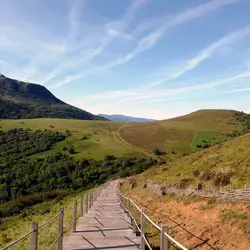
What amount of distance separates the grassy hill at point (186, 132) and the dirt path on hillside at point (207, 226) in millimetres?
106220

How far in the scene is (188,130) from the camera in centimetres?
15262

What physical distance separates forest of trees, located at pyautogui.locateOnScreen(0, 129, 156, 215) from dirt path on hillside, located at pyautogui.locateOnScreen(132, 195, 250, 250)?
3137 inches

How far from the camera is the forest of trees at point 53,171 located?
9950cm

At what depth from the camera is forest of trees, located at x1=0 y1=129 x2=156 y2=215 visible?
99.5m

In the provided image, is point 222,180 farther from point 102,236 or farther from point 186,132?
point 186,132

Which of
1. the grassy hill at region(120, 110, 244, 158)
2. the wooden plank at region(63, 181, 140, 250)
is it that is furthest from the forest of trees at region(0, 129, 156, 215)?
the wooden plank at region(63, 181, 140, 250)

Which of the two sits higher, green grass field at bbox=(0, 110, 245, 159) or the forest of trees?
green grass field at bbox=(0, 110, 245, 159)

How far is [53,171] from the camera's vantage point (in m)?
111

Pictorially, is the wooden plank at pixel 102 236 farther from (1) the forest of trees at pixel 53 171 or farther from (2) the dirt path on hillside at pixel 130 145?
(2) the dirt path on hillside at pixel 130 145

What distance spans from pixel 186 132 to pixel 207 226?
138514 millimetres

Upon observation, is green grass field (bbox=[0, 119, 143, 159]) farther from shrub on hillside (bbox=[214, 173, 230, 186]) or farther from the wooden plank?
the wooden plank

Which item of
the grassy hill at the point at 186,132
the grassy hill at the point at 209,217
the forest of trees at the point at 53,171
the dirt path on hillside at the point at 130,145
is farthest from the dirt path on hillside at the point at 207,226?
the grassy hill at the point at 186,132

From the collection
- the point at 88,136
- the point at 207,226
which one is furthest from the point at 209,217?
the point at 88,136

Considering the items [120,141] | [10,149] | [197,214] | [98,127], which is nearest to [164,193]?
[197,214]
